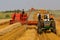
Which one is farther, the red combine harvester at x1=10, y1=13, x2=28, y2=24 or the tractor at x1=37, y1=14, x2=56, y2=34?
the red combine harvester at x1=10, y1=13, x2=28, y2=24

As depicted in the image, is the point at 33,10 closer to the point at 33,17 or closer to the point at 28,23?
the point at 33,17

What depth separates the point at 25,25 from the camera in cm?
2288

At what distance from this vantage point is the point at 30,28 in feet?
72.1

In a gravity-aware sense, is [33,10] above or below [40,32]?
above

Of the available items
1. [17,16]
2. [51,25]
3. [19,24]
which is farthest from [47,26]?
[17,16]

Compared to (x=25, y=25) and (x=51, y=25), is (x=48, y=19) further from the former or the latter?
(x=25, y=25)

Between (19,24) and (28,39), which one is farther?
(19,24)

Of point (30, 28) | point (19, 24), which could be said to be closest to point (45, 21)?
point (30, 28)

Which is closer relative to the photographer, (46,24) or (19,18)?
(46,24)

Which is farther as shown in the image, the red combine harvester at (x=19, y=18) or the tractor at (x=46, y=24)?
the red combine harvester at (x=19, y=18)

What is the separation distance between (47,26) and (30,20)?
7372 millimetres

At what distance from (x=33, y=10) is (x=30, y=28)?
5.43m

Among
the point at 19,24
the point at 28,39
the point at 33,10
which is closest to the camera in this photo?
the point at 28,39

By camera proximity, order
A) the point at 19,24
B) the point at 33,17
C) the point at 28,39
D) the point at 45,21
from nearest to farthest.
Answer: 1. the point at 28,39
2. the point at 45,21
3. the point at 19,24
4. the point at 33,17
